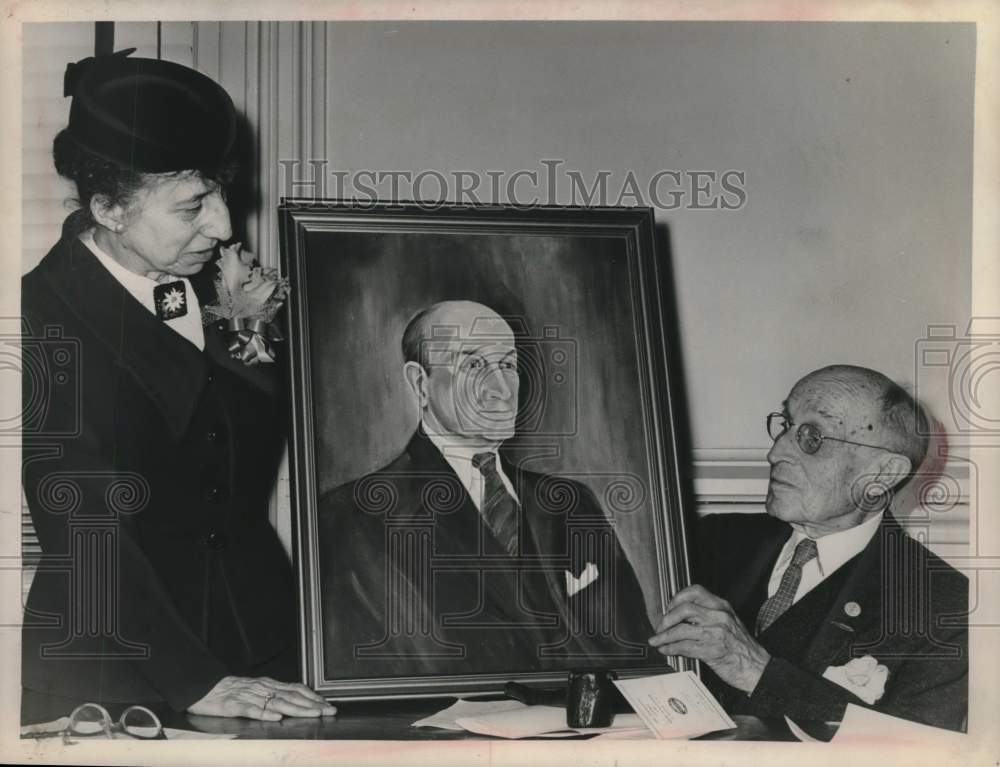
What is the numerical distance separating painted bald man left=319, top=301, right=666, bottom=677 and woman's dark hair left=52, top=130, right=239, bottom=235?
2.29 feet

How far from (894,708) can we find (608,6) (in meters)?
2.14

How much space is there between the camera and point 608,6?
3.40 meters

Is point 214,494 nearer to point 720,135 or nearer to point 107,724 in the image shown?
point 107,724

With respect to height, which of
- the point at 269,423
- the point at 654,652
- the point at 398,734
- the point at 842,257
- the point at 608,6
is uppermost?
the point at 608,6

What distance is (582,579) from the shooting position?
323 cm

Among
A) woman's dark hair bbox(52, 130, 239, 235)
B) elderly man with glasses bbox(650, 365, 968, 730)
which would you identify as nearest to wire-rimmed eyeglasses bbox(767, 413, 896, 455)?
elderly man with glasses bbox(650, 365, 968, 730)

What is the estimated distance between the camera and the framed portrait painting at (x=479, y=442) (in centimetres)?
318

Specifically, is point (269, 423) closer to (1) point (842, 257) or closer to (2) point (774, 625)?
(2) point (774, 625)

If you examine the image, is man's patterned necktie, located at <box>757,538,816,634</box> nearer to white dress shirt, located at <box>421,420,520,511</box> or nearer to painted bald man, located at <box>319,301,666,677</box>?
painted bald man, located at <box>319,301,666,677</box>

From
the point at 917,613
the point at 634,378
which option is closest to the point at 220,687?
the point at 634,378

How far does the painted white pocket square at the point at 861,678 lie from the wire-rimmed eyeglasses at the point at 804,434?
0.59m

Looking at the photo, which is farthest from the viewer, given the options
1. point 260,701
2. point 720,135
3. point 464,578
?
point 720,135

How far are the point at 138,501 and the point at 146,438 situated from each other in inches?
6.8

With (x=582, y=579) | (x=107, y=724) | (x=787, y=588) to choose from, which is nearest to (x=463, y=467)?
(x=582, y=579)
